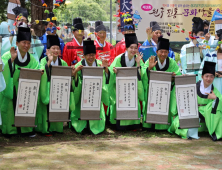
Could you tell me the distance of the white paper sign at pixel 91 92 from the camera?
6.02 metres

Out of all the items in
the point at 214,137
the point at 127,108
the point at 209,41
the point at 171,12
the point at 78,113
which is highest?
the point at 171,12

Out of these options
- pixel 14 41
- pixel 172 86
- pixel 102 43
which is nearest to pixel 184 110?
pixel 172 86

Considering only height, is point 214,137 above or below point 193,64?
below

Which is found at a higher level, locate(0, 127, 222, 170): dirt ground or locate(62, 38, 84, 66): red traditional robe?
locate(62, 38, 84, 66): red traditional robe

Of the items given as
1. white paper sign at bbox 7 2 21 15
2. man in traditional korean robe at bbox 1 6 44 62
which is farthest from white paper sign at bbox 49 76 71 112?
white paper sign at bbox 7 2 21 15

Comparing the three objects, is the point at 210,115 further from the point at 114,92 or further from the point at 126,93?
the point at 114,92

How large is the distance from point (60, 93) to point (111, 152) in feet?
4.77

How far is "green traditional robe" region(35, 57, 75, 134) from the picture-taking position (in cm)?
575

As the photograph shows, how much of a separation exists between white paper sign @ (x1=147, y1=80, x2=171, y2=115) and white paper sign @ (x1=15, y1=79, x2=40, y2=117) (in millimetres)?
2021

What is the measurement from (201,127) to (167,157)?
1.57 metres

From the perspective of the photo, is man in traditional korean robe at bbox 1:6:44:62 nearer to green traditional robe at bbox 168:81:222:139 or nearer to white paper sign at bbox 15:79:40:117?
white paper sign at bbox 15:79:40:117

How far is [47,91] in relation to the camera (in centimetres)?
580

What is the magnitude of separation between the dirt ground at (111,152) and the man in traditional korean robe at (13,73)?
0.93ft

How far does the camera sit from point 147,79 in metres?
6.29
